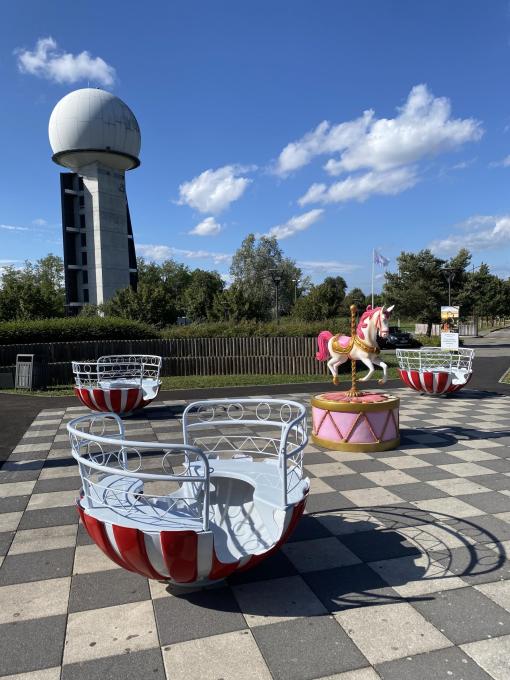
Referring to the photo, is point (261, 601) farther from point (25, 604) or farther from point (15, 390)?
point (15, 390)

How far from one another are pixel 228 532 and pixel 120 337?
658 inches

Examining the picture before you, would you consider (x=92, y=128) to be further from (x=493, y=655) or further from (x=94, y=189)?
(x=493, y=655)

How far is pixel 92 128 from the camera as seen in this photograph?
4566 centimetres

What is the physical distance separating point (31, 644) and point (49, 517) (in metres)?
2.25

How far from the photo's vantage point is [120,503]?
3.74 metres

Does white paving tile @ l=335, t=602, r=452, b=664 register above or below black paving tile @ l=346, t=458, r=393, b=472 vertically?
below

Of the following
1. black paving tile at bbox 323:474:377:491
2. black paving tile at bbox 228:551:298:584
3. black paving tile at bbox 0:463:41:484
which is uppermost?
black paving tile at bbox 0:463:41:484

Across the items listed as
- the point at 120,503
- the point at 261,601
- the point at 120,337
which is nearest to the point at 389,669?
the point at 261,601

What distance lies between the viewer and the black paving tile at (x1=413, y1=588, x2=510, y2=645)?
311cm

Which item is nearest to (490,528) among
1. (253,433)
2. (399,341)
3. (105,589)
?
(105,589)

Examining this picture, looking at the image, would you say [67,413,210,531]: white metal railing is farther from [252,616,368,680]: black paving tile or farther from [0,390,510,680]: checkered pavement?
[252,616,368,680]: black paving tile

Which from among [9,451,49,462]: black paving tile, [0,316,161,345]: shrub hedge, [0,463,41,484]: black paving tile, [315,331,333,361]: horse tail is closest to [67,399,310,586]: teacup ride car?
[0,463,41,484]: black paving tile

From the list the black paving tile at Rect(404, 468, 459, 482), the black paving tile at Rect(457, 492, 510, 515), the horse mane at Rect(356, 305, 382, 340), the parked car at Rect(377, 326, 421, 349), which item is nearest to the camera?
the black paving tile at Rect(457, 492, 510, 515)

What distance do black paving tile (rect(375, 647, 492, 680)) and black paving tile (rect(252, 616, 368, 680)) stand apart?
164 millimetres
